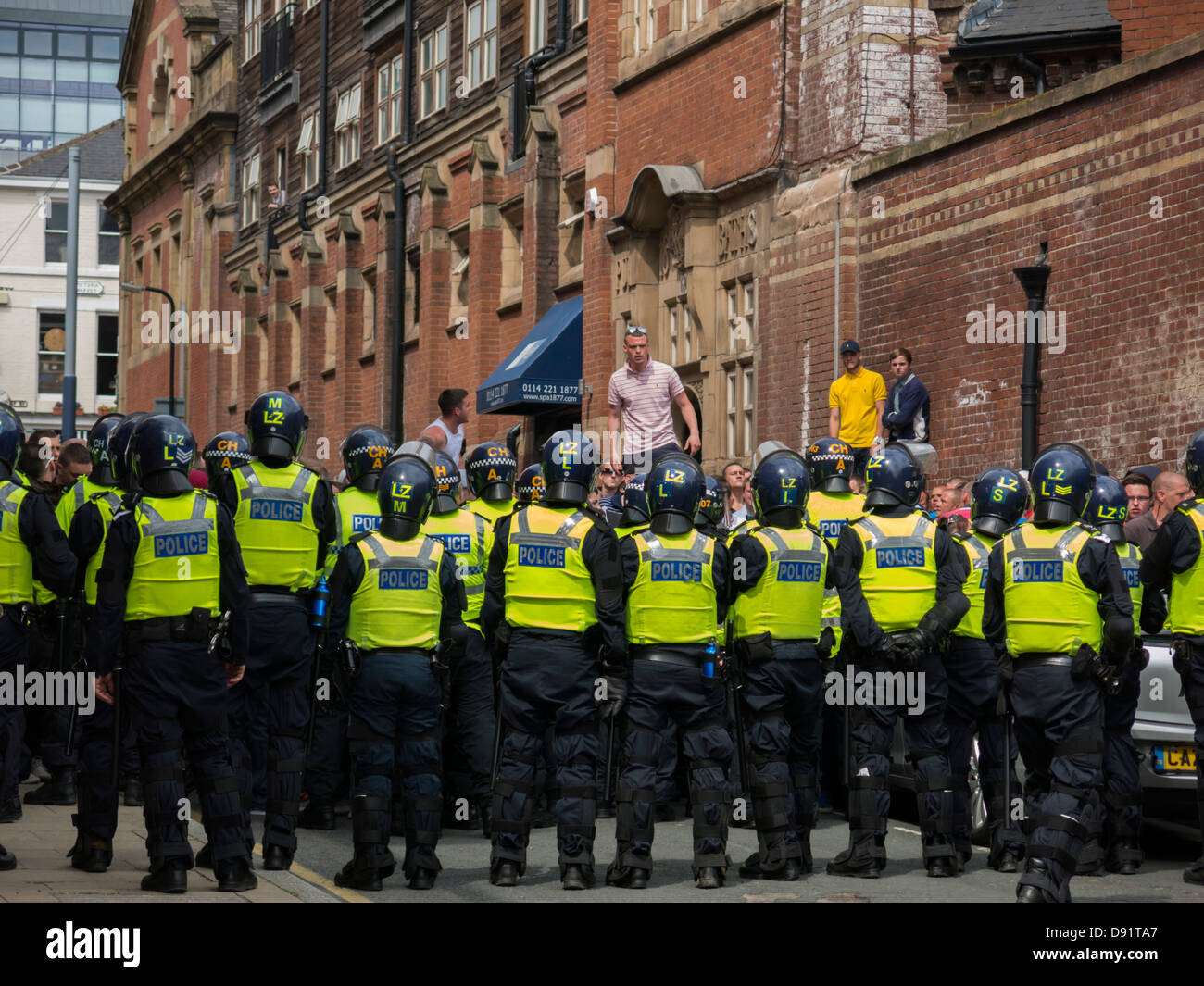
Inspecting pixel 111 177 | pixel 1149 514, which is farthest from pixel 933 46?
pixel 111 177

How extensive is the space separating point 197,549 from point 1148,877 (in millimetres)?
5132

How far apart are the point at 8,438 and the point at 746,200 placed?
13.1 meters

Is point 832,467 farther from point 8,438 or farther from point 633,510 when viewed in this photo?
point 8,438

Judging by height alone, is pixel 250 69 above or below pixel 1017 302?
above

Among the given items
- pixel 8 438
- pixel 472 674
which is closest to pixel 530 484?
pixel 472 674

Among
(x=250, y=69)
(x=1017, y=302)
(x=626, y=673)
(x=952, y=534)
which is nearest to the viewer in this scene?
(x=626, y=673)

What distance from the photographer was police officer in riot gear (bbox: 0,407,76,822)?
10.2m

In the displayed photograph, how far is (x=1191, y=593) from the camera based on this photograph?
10344 mm

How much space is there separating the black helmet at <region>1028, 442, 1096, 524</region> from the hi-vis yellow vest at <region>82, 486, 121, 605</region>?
444 centimetres

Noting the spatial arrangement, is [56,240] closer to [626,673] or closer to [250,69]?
[250,69]

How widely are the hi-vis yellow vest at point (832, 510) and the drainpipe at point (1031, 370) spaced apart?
5.03m

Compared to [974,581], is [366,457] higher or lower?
higher

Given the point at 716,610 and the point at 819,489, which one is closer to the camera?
the point at 716,610

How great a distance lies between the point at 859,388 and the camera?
18359 millimetres
